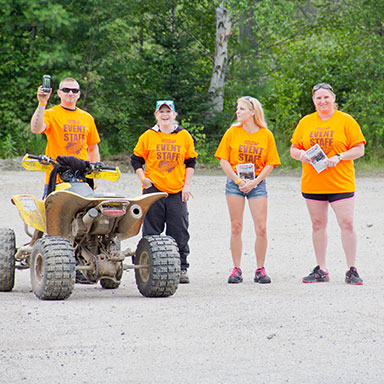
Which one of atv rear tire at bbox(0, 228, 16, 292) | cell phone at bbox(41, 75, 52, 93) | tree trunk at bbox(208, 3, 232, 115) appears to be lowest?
atv rear tire at bbox(0, 228, 16, 292)

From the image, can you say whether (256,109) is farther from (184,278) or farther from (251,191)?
(184,278)

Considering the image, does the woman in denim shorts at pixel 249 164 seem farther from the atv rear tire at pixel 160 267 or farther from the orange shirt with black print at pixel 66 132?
the orange shirt with black print at pixel 66 132

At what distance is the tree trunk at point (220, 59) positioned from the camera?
28438 mm

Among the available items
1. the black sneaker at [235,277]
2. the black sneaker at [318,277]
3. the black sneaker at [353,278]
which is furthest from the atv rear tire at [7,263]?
the black sneaker at [353,278]

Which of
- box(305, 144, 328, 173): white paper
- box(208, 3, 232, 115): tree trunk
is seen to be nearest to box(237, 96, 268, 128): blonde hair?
box(305, 144, 328, 173): white paper

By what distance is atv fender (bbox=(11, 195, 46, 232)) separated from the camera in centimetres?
733

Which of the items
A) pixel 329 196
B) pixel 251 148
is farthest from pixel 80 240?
pixel 329 196

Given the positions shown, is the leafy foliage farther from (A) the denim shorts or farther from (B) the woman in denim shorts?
(A) the denim shorts

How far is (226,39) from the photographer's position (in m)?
28.7

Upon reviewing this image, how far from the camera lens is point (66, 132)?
26.1 ft

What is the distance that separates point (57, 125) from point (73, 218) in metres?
1.18

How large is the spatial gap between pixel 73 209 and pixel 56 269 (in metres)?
0.65

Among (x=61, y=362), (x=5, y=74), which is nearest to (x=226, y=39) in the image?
(x=5, y=74)

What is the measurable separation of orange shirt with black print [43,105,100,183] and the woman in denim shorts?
141cm
